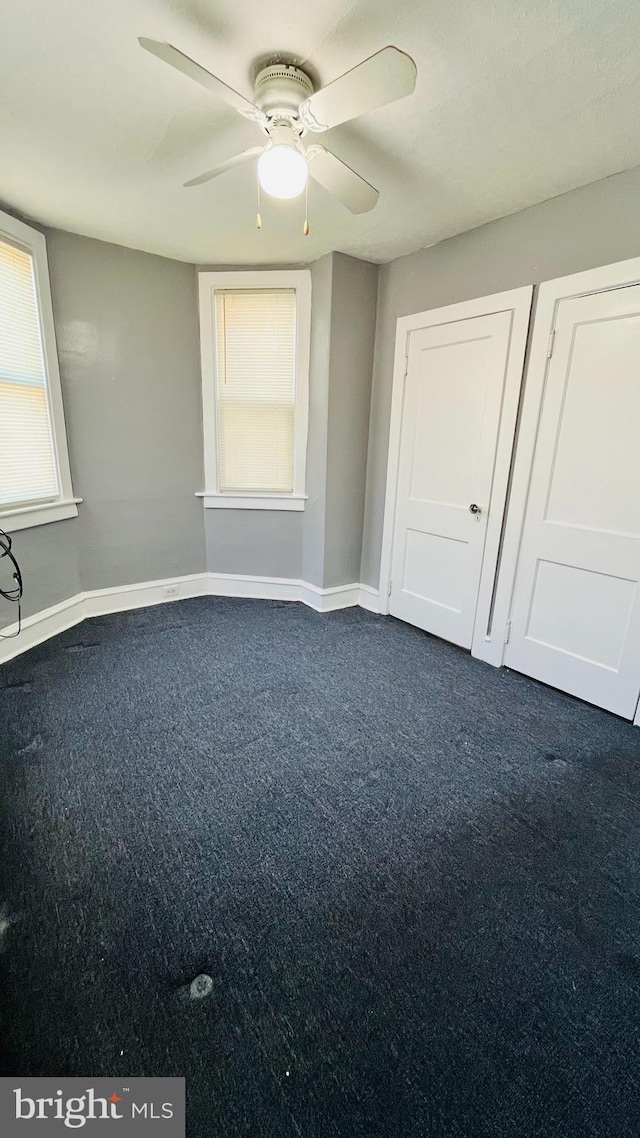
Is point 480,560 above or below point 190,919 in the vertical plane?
above

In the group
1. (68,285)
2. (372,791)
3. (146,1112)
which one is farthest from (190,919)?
(68,285)

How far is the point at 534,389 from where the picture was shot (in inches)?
97.3

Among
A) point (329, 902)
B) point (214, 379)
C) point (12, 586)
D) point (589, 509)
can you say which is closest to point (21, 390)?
point (12, 586)

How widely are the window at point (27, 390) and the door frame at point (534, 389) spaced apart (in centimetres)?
286

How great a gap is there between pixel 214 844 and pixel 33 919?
53 cm

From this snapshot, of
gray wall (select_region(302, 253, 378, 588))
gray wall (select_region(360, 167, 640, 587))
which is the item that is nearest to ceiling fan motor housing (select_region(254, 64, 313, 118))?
gray wall (select_region(360, 167, 640, 587))

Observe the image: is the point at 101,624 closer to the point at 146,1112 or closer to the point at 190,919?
the point at 190,919

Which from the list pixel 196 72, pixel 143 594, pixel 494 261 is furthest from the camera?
pixel 143 594

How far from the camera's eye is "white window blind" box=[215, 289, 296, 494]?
3.43 meters

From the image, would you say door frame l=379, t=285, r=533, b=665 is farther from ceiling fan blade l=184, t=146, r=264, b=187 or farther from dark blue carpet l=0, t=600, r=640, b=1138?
ceiling fan blade l=184, t=146, r=264, b=187

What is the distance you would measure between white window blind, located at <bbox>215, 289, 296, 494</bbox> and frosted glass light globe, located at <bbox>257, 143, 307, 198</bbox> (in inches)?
74.0

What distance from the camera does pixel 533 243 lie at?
2.40 m

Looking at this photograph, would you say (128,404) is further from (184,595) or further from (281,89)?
(281,89)

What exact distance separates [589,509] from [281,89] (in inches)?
83.5
